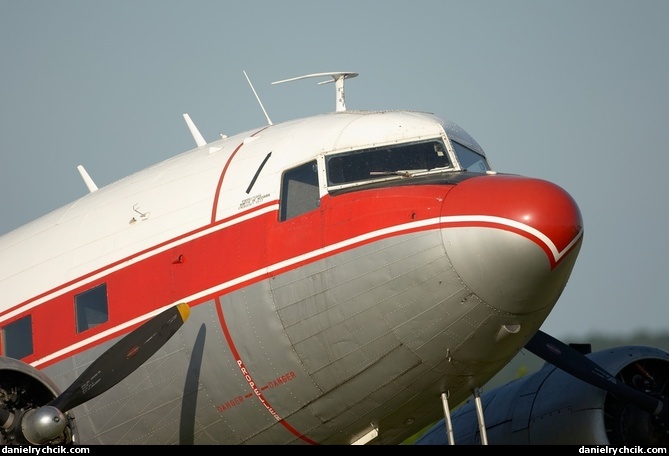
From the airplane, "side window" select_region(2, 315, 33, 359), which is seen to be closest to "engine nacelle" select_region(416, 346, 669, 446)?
the airplane

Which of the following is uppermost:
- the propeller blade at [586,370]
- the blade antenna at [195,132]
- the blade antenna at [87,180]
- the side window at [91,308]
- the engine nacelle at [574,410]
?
the blade antenna at [195,132]

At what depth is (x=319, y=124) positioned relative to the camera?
12469 millimetres

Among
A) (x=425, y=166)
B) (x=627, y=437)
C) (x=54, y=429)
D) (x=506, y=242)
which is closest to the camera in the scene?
(x=506, y=242)

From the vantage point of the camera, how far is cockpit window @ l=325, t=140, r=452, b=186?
11.7 metres

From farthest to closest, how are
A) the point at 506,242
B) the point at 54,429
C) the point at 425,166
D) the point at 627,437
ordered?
the point at 627,437
the point at 425,166
the point at 54,429
the point at 506,242

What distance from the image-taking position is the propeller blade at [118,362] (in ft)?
38.3

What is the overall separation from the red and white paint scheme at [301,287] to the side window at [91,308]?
2 centimetres

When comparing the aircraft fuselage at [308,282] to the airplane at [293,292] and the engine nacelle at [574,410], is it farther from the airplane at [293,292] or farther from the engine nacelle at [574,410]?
the engine nacelle at [574,410]

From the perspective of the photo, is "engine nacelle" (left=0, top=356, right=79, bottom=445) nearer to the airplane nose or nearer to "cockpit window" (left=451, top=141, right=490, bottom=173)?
the airplane nose

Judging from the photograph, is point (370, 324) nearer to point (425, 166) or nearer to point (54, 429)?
point (425, 166)

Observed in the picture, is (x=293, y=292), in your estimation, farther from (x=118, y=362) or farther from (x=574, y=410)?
(x=574, y=410)

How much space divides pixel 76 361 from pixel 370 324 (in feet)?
12.0

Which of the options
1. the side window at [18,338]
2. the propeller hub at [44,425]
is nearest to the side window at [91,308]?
the side window at [18,338]

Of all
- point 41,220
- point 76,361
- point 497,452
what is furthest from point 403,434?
point 41,220
